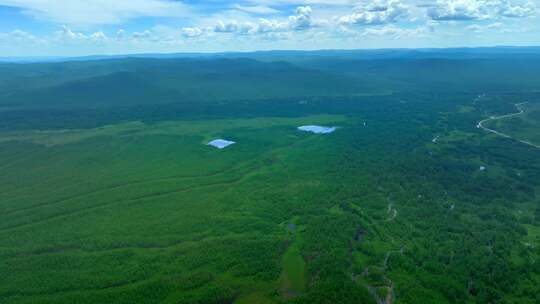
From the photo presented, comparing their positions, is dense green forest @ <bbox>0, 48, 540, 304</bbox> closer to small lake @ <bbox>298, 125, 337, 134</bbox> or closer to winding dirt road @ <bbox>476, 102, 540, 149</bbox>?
winding dirt road @ <bbox>476, 102, 540, 149</bbox>

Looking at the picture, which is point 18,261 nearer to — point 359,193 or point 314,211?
point 314,211

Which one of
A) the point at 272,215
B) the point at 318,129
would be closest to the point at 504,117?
the point at 318,129

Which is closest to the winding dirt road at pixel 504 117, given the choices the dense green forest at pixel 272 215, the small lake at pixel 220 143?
the dense green forest at pixel 272 215

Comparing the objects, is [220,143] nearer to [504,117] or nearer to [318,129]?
[318,129]

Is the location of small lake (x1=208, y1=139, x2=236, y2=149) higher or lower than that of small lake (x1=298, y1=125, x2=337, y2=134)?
lower

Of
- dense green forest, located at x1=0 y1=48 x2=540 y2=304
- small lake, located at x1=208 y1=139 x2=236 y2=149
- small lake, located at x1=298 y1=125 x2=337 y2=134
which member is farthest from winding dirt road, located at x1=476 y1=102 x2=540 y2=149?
small lake, located at x1=208 y1=139 x2=236 y2=149

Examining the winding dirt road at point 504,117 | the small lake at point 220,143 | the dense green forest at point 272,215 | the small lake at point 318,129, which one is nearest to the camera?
the dense green forest at point 272,215

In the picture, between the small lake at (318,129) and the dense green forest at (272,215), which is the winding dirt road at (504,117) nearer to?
the dense green forest at (272,215)
